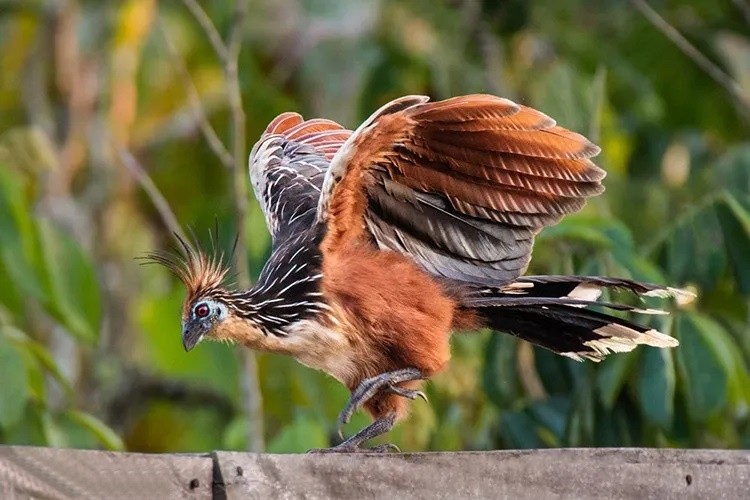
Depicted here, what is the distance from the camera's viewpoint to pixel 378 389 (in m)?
3.54

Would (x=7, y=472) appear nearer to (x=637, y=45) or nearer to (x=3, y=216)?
(x=3, y=216)

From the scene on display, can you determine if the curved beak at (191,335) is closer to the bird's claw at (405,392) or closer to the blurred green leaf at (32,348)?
the bird's claw at (405,392)

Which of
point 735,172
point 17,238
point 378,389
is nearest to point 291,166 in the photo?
point 378,389

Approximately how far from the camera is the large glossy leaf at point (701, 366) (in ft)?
14.8

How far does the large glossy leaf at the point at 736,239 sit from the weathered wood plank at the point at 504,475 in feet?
5.97

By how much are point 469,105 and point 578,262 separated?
1.77 metres

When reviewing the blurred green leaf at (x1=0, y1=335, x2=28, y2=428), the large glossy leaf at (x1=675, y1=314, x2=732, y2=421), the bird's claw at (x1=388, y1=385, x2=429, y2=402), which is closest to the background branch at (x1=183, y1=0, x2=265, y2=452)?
the blurred green leaf at (x1=0, y1=335, x2=28, y2=428)

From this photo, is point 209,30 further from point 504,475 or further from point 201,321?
point 504,475

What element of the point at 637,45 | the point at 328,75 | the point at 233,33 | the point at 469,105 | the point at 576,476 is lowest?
the point at 576,476

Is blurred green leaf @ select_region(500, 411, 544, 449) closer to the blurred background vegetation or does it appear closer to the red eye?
the blurred background vegetation

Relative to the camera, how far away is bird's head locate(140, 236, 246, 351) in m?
3.50

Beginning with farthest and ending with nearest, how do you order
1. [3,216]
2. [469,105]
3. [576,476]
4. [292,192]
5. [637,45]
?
1. [637,45]
2. [3,216]
3. [292,192]
4. [469,105]
5. [576,476]

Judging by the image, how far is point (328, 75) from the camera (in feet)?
27.6

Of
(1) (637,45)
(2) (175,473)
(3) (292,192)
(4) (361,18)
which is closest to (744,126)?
(1) (637,45)
